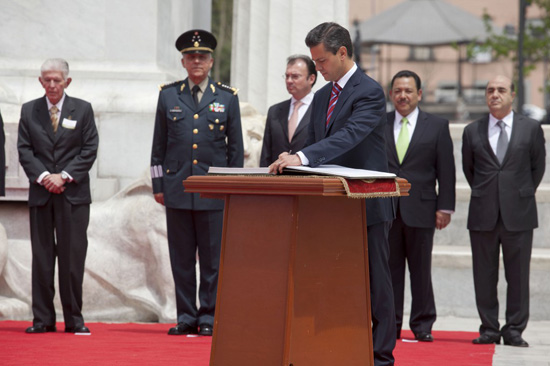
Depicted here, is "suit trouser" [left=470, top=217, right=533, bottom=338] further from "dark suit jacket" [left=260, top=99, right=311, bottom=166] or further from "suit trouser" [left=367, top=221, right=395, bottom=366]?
"suit trouser" [left=367, top=221, right=395, bottom=366]

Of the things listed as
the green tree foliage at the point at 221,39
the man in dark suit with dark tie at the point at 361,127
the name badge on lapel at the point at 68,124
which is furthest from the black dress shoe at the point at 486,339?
the green tree foliage at the point at 221,39

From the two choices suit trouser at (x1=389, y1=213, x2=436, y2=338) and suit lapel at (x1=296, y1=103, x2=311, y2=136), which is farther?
suit trouser at (x1=389, y1=213, x2=436, y2=338)

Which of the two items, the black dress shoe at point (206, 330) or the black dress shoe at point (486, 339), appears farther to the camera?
the black dress shoe at point (486, 339)

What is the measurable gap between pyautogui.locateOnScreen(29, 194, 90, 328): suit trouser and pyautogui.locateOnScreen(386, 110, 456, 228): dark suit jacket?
2249 millimetres

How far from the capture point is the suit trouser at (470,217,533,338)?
25.5 feet

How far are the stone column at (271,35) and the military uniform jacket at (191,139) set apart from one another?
403 cm

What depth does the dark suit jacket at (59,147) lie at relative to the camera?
7527 millimetres

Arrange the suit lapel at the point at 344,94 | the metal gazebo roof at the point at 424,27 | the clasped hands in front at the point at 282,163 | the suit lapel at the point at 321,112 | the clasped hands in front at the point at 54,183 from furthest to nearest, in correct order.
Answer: the metal gazebo roof at the point at 424,27
the clasped hands in front at the point at 54,183
the suit lapel at the point at 321,112
the suit lapel at the point at 344,94
the clasped hands in front at the point at 282,163

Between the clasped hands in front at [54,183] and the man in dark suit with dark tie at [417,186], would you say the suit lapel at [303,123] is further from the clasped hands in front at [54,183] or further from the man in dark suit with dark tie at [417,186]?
the clasped hands in front at [54,183]

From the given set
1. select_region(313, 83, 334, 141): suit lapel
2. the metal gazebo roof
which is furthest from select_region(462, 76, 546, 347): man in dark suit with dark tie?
the metal gazebo roof

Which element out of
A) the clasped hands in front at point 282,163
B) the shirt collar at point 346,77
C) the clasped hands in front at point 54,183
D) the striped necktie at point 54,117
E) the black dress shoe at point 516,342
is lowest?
the black dress shoe at point 516,342

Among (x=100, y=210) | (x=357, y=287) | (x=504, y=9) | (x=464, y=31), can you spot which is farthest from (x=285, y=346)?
(x=504, y=9)

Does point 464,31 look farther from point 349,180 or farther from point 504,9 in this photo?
point 504,9

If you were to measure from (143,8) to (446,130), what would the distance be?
11.7 ft
